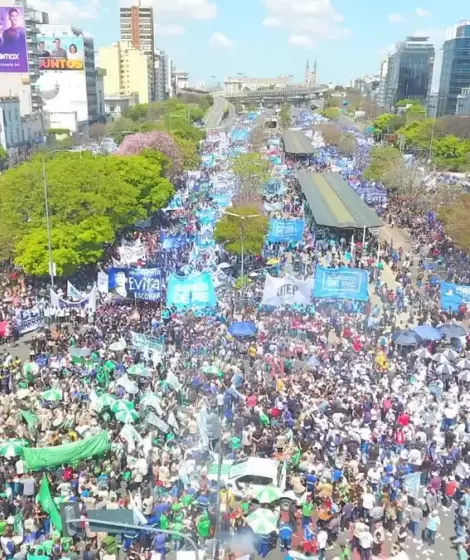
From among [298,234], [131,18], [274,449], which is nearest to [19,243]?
[298,234]

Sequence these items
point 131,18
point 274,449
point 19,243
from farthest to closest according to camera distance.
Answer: point 131,18 < point 19,243 < point 274,449

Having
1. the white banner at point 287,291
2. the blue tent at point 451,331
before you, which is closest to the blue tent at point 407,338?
the blue tent at point 451,331

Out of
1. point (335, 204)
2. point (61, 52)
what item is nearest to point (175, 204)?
point (335, 204)

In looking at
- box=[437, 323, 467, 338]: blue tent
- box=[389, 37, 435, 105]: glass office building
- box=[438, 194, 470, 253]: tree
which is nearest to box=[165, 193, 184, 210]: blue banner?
box=[438, 194, 470, 253]: tree

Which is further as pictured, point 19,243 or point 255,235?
point 255,235

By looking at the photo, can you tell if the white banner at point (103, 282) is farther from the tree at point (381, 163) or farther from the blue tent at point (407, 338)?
the tree at point (381, 163)

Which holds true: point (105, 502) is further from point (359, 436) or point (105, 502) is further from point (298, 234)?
point (298, 234)

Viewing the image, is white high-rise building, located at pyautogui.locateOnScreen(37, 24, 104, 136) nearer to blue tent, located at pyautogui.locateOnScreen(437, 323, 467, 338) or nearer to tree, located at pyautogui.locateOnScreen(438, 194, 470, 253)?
tree, located at pyautogui.locateOnScreen(438, 194, 470, 253)

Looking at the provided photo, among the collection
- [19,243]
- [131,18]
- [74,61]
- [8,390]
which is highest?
[131,18]
